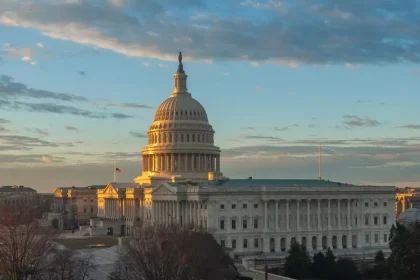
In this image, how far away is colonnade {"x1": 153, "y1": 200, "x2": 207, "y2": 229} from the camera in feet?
404

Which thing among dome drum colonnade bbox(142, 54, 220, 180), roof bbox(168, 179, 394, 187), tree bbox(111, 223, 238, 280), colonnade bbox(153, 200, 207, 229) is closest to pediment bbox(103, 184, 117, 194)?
dome drum colonnade bbox(142, 54, 220, 180)

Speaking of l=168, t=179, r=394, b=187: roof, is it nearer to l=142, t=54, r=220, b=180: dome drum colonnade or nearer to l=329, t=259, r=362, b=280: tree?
l=142, t=54, r=220, b=180: dome drum colonnade

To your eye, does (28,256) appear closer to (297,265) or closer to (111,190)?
(297,265)

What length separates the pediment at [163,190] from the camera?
13070 cm

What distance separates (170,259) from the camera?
70.5 m

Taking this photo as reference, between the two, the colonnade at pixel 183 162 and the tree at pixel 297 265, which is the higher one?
the colonnade at pixel 183 162

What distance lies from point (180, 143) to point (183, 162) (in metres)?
4.20

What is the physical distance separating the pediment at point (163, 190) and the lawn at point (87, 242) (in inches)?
463

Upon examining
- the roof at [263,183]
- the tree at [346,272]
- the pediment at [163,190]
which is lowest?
the tree at [346,272]

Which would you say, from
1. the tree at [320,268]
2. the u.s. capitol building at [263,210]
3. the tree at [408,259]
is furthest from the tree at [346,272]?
the u.s. capitol building at [263,210]

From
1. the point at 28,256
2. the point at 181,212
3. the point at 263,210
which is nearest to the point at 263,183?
the point at 263,210

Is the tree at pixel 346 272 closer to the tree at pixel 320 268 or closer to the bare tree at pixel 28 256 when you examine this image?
the tree at pixel 320 268

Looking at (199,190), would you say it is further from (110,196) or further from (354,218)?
(110,196)

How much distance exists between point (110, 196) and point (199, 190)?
2059 inches
